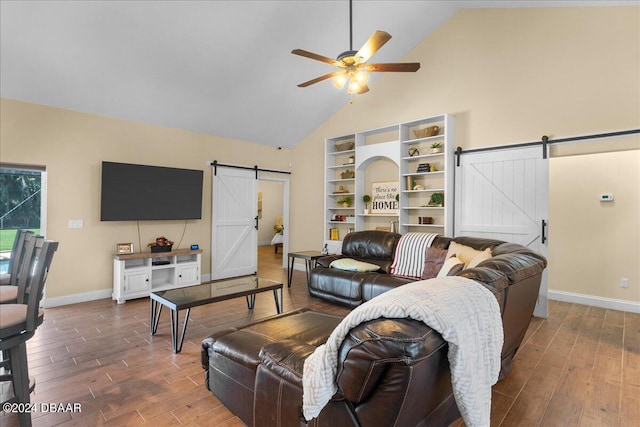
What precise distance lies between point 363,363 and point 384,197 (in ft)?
17.1

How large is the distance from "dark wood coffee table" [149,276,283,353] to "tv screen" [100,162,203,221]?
203cm

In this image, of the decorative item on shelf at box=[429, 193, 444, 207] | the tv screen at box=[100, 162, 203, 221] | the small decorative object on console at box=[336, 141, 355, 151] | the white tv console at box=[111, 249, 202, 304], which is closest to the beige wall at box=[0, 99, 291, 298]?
the tv screen at box=[100, 162, 203, 221]

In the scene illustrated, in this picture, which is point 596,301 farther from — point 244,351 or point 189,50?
point 189,50

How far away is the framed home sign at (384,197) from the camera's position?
19.7 feet

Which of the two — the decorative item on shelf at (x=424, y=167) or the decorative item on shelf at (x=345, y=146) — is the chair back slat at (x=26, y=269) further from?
the decorative item on shelf at (x=345, y=146)

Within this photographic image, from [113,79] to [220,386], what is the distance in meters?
4.21

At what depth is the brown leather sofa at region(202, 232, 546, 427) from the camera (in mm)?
1109

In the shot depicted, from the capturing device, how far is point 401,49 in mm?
5812

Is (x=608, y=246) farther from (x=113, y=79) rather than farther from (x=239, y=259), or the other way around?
(x=113, y=79)

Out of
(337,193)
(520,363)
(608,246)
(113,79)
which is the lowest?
(520,363)

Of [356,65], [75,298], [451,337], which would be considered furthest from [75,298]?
[451,337]

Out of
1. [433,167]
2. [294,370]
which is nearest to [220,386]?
[294,370]

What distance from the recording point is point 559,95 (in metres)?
4.46

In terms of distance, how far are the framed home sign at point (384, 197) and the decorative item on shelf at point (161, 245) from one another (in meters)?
3.62
